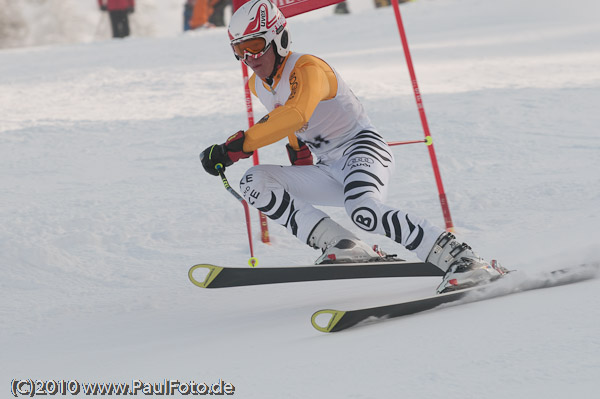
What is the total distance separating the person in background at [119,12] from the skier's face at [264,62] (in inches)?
429

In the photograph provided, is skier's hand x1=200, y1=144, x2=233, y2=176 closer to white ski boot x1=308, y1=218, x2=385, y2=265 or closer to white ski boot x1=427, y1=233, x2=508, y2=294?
white ski boot x1=308, y1=218, x2=385, y2=265

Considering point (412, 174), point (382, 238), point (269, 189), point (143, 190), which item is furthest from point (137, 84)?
point (269, 189)

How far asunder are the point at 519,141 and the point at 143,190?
359 cm

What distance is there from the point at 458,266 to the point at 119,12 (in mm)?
12226

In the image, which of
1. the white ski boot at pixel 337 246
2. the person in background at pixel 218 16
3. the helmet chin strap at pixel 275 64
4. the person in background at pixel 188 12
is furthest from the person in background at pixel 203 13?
the white ski boot at pixel 337 246

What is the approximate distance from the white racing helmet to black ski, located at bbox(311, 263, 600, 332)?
4.48 ft

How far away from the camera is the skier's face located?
154 inches

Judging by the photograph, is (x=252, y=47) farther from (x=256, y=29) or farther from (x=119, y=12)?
(x=119, y=12)

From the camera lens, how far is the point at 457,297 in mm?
3438

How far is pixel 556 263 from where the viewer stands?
3947mm

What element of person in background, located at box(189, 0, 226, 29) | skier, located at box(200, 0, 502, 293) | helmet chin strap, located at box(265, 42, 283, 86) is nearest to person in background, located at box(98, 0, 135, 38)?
person in background, located at box(189, 0, 226, 29)

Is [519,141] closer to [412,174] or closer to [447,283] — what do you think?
[412,174]

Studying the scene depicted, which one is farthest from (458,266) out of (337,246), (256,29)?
(256,29)

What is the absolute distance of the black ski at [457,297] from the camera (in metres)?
3.20
